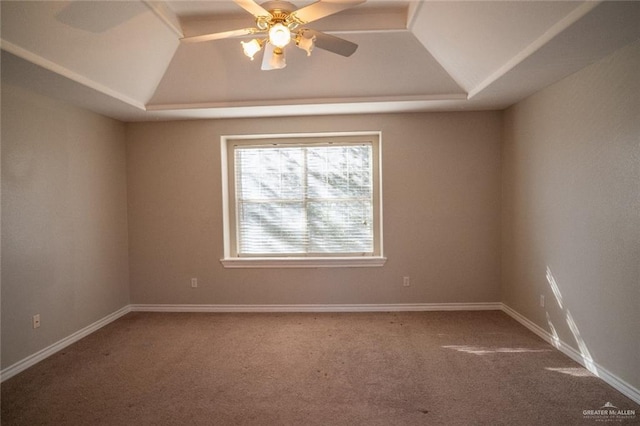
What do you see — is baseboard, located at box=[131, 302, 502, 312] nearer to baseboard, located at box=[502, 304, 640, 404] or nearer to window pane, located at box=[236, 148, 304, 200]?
baseboard, located at box=[502, 304, 640, 404]

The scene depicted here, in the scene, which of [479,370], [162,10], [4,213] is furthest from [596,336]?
[4,213]

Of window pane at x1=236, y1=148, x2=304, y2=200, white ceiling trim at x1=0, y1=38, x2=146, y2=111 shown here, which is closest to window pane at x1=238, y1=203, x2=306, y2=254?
window pane at x1=236, y1=148, x2=304, y2=200

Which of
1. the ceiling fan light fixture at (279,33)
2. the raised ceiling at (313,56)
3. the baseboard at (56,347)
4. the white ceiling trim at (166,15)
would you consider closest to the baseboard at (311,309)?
the baseboard at (56,347)

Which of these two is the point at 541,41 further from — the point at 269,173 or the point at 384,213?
the point at 269,173

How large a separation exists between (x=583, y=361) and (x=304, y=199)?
3.06m

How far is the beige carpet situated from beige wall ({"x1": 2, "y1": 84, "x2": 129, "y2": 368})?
35 cm

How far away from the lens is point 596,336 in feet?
8.61

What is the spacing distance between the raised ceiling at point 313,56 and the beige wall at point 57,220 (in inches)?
11.3

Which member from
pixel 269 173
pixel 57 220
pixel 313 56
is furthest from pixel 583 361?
pixel 57 220

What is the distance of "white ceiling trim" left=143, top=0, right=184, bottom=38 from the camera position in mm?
2539

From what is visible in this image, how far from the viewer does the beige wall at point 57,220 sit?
109 inches

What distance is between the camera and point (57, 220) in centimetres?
323

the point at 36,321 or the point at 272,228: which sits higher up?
the point at 272,228

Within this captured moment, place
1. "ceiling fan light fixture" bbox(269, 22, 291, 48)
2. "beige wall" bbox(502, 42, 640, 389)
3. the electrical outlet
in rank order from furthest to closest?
the electrical outlet → "beige wall" bbox(502, 42, 640, 389) → "ceiling fan light fixture" bbox(269, 22, 291, 48)
